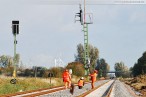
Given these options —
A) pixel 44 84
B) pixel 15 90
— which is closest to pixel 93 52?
pixel 44 84

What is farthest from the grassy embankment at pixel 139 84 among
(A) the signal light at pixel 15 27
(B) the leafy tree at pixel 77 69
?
(A) the signal light at pixel 15 27

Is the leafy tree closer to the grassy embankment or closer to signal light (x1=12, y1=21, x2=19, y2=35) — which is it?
the grassy embankment

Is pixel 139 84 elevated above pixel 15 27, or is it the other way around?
pixel 15 27

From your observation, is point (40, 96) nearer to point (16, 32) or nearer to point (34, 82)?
point (16, 32)

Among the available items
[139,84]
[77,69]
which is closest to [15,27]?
[139,84]

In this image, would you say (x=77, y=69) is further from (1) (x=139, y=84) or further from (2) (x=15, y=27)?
(2) (x=15, y=27)

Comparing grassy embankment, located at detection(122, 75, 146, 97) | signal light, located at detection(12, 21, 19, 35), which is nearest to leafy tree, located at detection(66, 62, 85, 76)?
grassy embankment, located at detection(122, 75, 146, 97)

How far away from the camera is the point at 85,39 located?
342ft

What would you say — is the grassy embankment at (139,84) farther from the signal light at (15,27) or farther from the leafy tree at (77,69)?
the signal light at (15,27)

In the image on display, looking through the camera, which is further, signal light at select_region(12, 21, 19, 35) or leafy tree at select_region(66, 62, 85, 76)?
leafy tree at select_region(66, 62, 85, 76)

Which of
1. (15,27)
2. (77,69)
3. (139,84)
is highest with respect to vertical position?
(15,27)

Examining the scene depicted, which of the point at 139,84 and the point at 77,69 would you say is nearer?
the point at 139,84

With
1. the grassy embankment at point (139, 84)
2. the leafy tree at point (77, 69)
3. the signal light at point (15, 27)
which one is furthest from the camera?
the leafy tree at point (77, 69)

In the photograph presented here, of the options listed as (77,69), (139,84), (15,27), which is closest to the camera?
(15,27)
